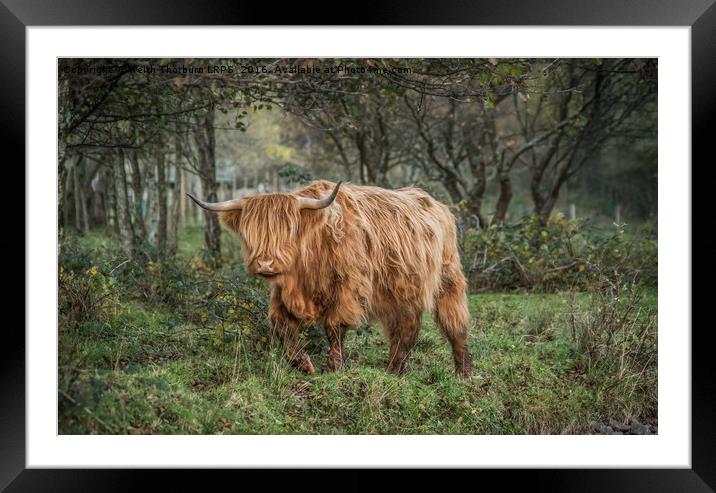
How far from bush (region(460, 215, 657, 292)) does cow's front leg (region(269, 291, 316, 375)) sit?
9.03 ft

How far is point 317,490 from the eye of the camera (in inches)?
147

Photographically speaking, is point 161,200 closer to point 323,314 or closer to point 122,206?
point 122,206

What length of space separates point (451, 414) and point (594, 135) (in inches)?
195

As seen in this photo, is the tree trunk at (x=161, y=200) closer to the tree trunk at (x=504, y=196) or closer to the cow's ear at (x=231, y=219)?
the cow's ear at (x=231, y=219)

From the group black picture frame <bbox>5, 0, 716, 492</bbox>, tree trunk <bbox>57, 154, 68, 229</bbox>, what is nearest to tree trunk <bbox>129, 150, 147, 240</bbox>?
tree trunk <bbox>57, 154, 68, 229</bbox>

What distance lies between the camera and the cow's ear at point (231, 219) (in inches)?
173

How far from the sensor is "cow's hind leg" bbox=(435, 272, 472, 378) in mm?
4957

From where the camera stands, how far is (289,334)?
174 inches

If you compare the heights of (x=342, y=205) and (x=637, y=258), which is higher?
(x=342, y=205)
